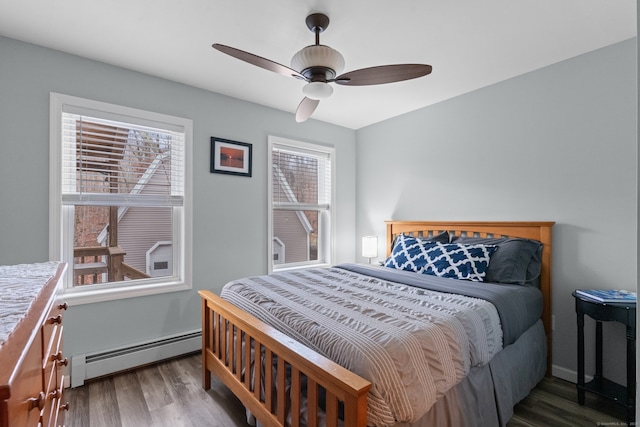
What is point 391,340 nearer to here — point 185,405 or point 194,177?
point 185,405

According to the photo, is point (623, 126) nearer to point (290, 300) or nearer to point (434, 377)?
point (434, 377)

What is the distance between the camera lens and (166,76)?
9.02 ft

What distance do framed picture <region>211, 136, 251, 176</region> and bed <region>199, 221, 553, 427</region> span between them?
4.24 feet

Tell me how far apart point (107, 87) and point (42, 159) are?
0.73m

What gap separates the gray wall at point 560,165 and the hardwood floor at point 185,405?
1.26 ft

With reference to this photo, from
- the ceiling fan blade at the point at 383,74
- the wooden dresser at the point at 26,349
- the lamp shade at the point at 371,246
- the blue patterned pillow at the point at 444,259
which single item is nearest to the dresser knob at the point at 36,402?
the wooden dresser at the point at 26,349

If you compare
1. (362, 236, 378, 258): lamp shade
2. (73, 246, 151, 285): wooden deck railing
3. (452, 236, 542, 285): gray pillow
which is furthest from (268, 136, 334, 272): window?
(452, 236, 542, 285): gray pillow

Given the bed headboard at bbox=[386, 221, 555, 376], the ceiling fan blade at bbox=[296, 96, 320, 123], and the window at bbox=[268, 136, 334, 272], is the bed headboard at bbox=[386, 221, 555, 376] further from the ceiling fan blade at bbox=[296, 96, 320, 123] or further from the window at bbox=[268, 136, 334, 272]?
the ceiling fan blade at bbox=[296, 96, 320, 123]

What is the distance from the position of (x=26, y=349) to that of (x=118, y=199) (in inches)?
89.4

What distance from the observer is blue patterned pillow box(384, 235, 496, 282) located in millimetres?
2418

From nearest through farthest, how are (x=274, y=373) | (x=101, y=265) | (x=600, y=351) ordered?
(x=274, y=373), (x=600, y=351), (x=101, y=265)

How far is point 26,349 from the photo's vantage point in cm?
65

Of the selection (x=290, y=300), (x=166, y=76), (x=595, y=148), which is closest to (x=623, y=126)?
(x=595, y=148)

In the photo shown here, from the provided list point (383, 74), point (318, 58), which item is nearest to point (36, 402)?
point (318, 58)
